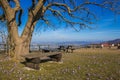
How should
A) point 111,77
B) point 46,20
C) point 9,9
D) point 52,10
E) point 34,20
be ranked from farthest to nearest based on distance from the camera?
point 46,20
point 52,10
point 34,20
point 9,9
point 111,77

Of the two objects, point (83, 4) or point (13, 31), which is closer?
point (13, 31)

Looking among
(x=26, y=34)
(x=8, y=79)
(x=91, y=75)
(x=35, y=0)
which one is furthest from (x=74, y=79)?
(x=35, y=0)

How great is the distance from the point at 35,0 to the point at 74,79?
39.0ft

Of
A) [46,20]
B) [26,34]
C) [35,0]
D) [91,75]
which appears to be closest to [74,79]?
[91,75]

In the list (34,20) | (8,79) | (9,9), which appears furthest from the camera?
(34,20)

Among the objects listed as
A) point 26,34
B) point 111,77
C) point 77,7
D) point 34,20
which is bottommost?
point 111,77

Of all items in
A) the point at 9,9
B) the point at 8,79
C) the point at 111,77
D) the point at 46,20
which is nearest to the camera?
the point at 8,79

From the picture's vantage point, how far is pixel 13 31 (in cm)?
1880

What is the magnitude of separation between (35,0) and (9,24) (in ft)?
11.4

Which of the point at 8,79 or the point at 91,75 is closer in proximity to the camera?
the point at 8,79

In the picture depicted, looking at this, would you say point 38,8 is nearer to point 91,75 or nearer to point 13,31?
point 13,31

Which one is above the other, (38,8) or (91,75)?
(38,8)

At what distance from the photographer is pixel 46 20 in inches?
1056

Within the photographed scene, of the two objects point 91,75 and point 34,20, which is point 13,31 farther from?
point 91,75
